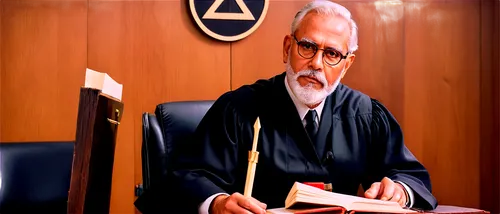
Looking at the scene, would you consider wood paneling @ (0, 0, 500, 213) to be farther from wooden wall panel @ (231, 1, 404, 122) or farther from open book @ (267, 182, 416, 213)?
open book @ (267, 182, 416, 213)

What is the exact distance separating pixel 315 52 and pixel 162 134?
0.62 metres

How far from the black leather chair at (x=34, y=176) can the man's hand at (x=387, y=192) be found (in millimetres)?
1148

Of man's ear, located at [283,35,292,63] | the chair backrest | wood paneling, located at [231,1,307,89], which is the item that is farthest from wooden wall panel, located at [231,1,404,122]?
man's ear, located at [283,35,292,63]

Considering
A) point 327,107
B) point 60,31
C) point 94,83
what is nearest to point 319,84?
point 327,107

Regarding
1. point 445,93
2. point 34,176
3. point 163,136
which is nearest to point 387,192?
point 163,136

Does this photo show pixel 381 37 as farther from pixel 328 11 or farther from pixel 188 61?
pixel 328 11

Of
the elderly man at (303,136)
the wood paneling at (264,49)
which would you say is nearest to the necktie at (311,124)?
the elderly man at (303,136)

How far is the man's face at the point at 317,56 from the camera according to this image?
1989mm

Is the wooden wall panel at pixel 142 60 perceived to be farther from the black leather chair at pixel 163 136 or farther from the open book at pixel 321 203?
the open book at pixel 321 203

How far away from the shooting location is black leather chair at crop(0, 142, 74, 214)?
2.14 meters

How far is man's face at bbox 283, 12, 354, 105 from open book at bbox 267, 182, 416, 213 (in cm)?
63

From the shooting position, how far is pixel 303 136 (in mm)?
2002

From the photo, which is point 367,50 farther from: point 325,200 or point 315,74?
point 325,200

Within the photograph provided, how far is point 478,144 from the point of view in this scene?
3469mm
